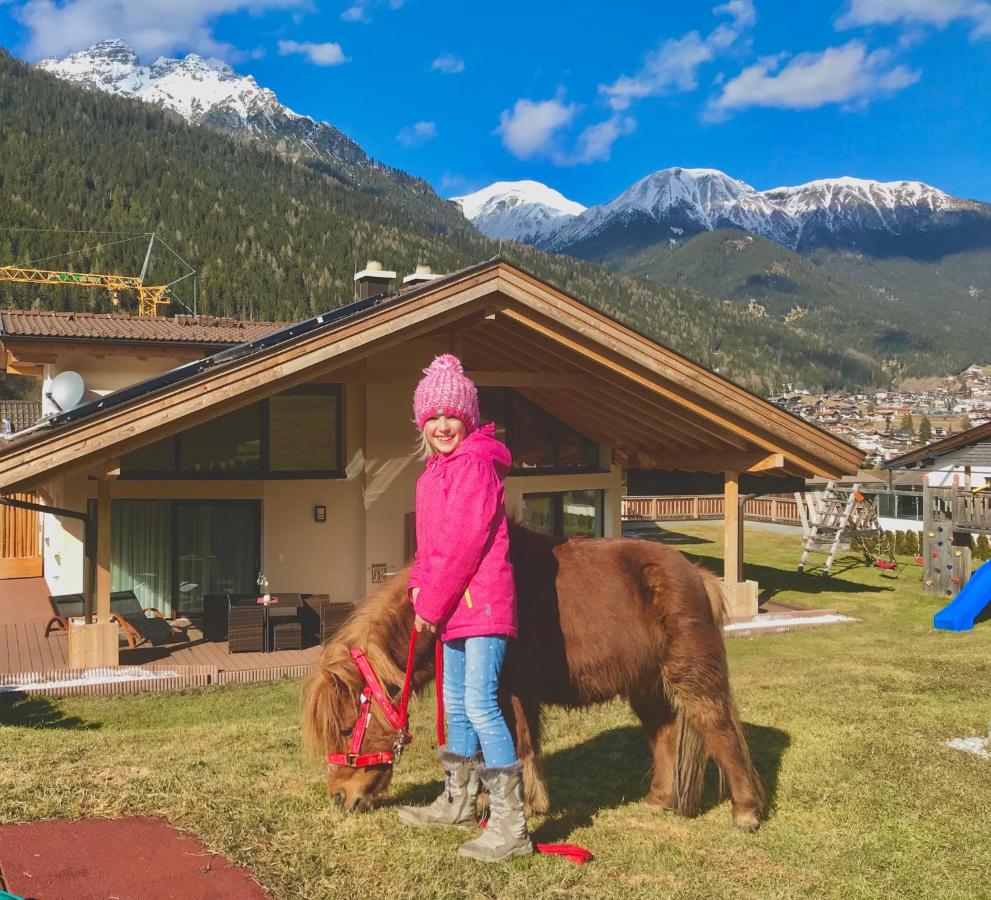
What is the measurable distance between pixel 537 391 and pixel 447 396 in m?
10.3

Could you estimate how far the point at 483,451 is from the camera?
13.3ft

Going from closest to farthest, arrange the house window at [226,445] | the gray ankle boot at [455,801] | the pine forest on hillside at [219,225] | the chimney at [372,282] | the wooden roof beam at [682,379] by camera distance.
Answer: the gray ankle boot at [455,801], the wooden roof beam at [682,379], the house window at [226,445], the chimney at [372,282], the pine forest on hillside at [219,225]

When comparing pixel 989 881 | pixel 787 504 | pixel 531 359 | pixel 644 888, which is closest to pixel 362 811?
pixel 644 888

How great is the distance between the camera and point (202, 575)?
12.4 m

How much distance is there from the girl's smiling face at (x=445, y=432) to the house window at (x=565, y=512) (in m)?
9.96

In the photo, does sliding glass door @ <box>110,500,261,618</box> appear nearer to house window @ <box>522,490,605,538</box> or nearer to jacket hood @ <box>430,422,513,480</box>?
house window @ <box>522,490,605,538</box>

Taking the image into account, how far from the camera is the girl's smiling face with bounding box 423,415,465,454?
415 centimetres

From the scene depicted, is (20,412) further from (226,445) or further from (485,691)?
(485,691)

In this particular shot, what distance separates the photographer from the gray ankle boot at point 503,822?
13.1ft

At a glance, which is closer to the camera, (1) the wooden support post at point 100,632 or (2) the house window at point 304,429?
(1) the wooden support post at point 100,632

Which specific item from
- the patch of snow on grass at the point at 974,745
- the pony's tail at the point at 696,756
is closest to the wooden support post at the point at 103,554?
the pony's tail at the point at 696,756

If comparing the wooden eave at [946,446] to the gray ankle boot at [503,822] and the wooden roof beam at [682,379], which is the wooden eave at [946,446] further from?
the gray ankle boot at [503,822]

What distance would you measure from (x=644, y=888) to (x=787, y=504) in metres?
27.8

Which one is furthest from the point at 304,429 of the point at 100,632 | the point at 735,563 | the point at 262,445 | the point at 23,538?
the point at 23,538
